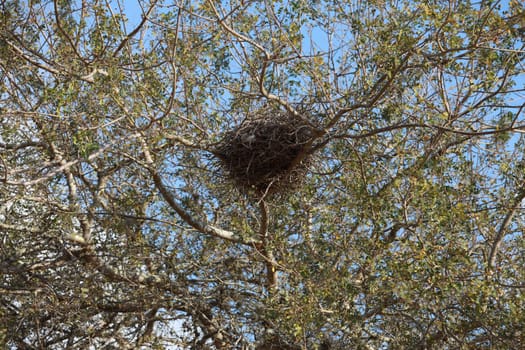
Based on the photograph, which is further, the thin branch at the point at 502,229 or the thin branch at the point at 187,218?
the thin branch at the point at 187,218

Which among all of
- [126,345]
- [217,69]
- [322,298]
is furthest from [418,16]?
[126,345]

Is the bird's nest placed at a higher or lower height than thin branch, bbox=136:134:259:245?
lower

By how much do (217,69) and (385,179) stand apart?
1.83 meters

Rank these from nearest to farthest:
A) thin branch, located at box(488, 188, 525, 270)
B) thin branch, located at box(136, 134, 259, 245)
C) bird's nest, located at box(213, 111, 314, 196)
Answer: bird's nest, located at box(213, 111, 314, 196) → thin branch, located at box(488, 188, 525, 270) → thin branch, located at box(136, 134, 259, 245)

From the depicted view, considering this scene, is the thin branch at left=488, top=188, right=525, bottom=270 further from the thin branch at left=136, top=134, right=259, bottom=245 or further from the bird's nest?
the thin branch at left=136, top=134, right=259, bottom=245

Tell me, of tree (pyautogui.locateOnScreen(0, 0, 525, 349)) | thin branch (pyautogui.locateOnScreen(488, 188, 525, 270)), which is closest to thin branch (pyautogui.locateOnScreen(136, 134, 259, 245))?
tree (pyautogui.locateOnScreen(0, 0, 525, 349))

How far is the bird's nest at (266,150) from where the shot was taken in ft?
16.6

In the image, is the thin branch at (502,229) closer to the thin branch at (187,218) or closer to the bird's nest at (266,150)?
the bird's nest at (266,150)

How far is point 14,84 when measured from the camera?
20.6ft

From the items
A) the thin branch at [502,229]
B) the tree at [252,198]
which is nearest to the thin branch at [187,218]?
the tree at [252,198]

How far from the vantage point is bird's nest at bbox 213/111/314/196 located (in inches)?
199

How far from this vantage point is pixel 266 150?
5082 millimetres

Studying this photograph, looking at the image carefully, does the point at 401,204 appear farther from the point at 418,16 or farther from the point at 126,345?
the point at 126,345

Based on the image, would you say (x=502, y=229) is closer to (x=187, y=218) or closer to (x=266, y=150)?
(x=266, y=150)
